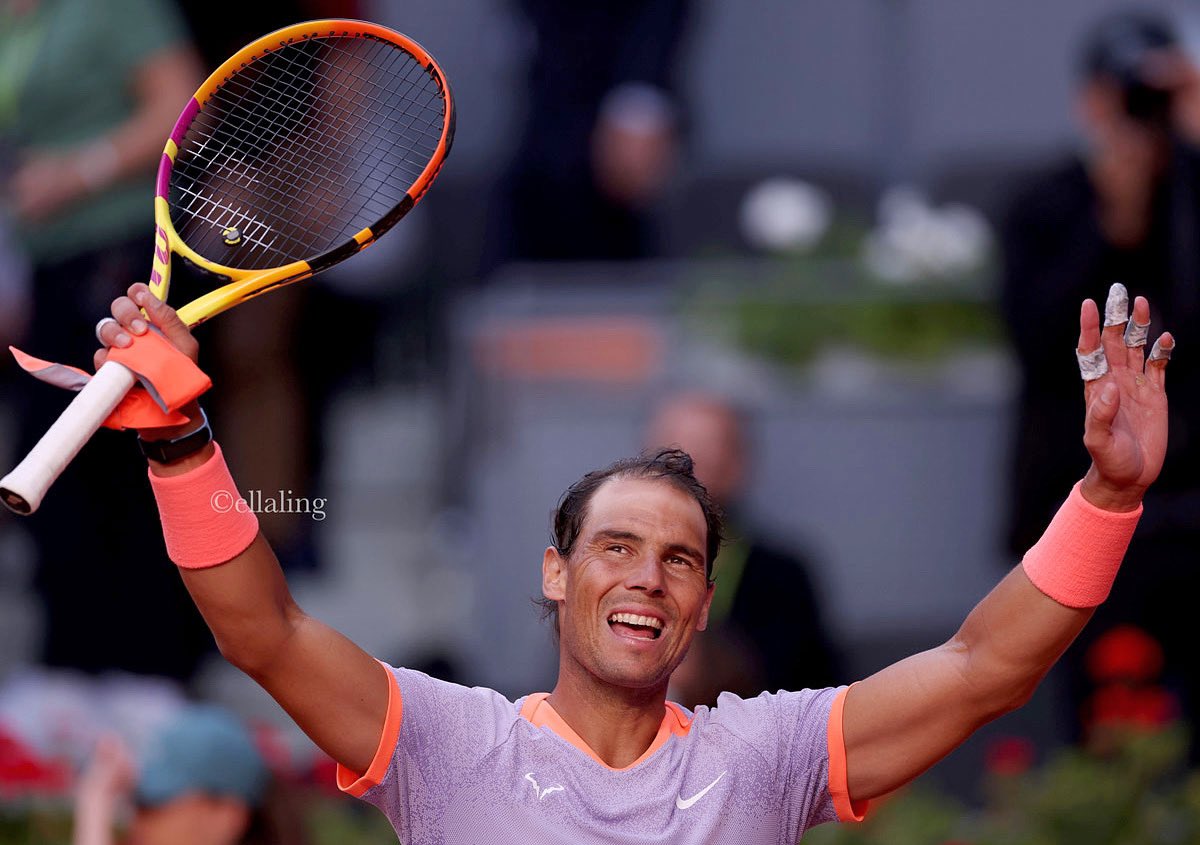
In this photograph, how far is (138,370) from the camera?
9.69ft

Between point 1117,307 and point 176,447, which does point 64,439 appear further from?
point 1117,307

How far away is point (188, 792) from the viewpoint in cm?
454

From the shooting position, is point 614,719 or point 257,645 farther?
point 614,719

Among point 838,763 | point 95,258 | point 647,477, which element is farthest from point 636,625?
point 95,258

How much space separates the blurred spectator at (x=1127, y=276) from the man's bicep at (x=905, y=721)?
2.92 m

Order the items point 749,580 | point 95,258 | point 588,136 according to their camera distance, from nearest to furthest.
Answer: point 749,580, point 95,258, point 588,136

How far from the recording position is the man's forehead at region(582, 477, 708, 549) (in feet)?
10.6

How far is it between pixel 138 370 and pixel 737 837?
112cm

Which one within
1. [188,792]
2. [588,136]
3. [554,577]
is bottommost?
[188,792]

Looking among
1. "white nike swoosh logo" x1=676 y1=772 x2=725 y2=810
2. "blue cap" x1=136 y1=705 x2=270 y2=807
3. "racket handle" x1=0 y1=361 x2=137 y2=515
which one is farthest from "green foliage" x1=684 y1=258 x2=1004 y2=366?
"racket handle" x1=0 y1=361 x2=137 y2=515

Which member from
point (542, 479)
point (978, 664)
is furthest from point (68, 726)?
point (978, 664)

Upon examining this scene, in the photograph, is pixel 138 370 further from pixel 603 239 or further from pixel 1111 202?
pixel 603 239

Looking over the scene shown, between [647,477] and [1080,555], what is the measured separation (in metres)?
0.69

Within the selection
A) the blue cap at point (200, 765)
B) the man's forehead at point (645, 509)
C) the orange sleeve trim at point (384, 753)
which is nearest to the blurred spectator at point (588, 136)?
the blue cap at point (200, 765)
